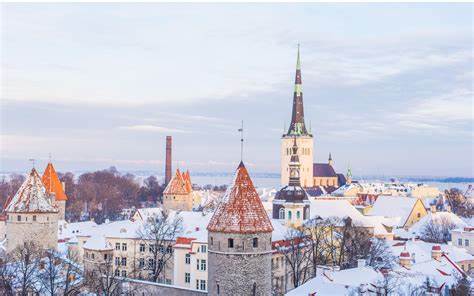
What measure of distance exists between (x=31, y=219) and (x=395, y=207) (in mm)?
51184

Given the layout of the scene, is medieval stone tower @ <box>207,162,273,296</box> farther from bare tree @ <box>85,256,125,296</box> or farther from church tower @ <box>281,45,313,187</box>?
church tower @ <box>281,45,313,187</box>

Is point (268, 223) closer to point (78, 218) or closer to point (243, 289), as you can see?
point (243, 289)

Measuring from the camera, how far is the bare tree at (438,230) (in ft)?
210

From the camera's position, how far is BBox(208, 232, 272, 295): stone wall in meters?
26.7

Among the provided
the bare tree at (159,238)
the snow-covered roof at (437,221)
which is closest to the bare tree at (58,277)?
the bare tree at (159,238)

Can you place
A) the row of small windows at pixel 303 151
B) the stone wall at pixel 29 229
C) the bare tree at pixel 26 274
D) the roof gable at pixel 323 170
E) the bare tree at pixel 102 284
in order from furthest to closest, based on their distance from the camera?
the roof gable at pixel 323 170 → the row of small windows at pixel 303 151 → the stone wall at pixel 29 229 → the bare tree at pixel 102 284 → the bare tree at pixel 26 274

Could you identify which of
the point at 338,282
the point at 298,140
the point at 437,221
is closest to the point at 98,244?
the point at 338,282

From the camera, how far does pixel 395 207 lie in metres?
82.8

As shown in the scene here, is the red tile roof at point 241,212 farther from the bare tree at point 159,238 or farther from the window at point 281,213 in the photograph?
the window at point 281,213

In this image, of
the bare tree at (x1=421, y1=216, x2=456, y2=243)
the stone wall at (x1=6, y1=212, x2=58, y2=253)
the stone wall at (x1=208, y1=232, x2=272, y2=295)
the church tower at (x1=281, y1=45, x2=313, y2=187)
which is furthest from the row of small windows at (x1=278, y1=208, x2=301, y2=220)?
the church tower at (x1=281, y1=45, x2=313, y2=187)

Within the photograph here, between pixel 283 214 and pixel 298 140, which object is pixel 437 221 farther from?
pixel 298 140

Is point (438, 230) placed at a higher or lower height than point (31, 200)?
lower

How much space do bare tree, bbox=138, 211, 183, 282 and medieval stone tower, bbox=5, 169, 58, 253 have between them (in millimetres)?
7160

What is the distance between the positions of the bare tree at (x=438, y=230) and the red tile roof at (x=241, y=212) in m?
38.7
